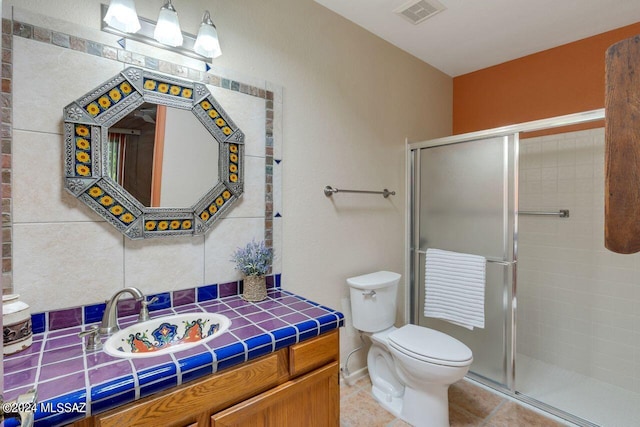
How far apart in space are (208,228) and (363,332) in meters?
1.24

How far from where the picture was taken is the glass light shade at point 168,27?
1.35 m

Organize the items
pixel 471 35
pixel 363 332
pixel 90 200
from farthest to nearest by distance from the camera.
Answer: pixel 471 35 → pixel 363 332 → pixel 90 200

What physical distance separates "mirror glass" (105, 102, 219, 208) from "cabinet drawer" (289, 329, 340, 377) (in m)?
0.82

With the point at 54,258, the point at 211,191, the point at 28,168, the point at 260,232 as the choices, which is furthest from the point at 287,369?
the point at 28,168

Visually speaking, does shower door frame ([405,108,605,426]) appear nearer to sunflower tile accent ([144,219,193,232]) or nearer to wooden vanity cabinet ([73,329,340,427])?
wooden vanity cabinet ([73,329,340,427])

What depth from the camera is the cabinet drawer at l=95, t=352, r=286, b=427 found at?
0.92 m

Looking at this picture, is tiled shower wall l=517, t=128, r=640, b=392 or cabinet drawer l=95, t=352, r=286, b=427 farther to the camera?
tiled shower wall l=517, t=128, r=640, b=392

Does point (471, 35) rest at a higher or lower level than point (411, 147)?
higher

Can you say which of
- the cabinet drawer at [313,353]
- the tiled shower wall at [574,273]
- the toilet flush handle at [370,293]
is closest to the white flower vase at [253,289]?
the cabinet drawer at [313,353]

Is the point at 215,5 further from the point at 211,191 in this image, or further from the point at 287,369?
the point at 287,369

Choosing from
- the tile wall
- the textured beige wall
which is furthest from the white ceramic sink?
the textured beige wall

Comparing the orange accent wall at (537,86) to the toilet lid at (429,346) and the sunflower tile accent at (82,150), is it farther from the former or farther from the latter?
the sunflower tile accent at (82,150)

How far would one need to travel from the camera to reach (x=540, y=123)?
6.40ft

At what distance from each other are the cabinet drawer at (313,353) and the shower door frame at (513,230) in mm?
1372
